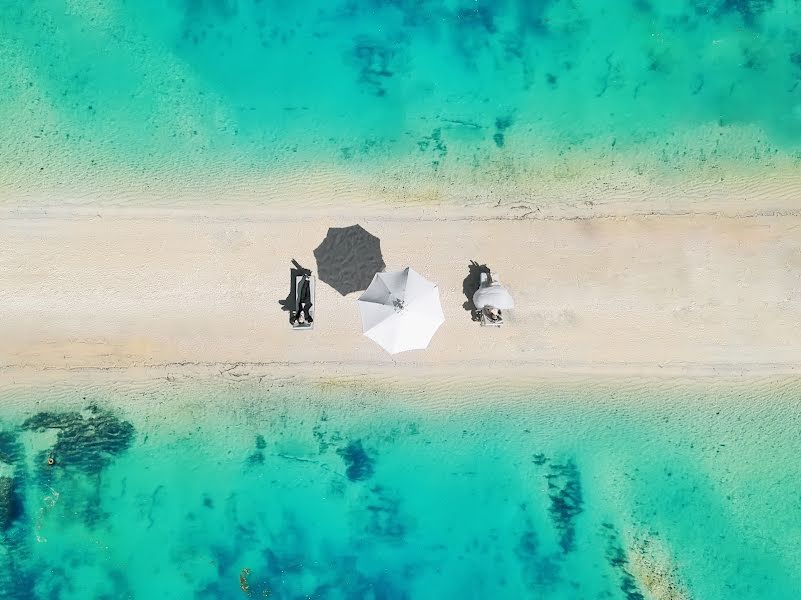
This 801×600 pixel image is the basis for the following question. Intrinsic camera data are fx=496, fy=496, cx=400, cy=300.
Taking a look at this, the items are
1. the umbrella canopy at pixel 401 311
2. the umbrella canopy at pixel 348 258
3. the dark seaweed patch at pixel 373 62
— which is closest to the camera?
the umbrella canopy at pixel 401 311

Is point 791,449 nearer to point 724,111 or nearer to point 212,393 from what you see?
point 724,111

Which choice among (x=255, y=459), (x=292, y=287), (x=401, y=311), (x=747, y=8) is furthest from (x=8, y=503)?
(x=747, y=8)

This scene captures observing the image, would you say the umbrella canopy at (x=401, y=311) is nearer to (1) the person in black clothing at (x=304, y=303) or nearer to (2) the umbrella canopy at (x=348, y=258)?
(2) the umbrella canopy at (x=348, y=258)

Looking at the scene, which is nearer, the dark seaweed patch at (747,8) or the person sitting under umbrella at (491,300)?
the person sitting under umbrella at (491,300)

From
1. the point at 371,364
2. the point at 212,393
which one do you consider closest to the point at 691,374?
the point at 371,364

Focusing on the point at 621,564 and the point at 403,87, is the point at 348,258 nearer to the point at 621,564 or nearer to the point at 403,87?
the point at 403,87

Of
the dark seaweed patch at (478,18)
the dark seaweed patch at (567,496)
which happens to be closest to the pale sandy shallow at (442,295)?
the dark seaweed patch at (567,496)
